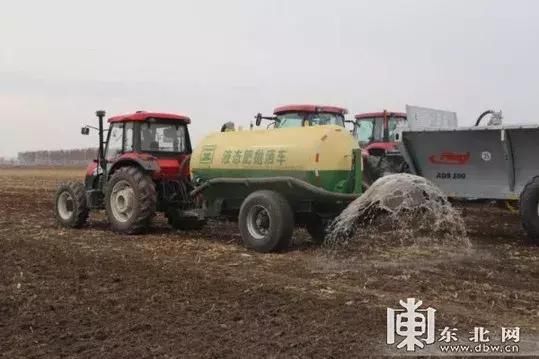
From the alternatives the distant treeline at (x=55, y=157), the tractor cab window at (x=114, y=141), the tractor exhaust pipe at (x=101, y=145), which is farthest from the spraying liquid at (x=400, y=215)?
the distant treeline at (x=55, y=157)

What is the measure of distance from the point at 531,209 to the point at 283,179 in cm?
344

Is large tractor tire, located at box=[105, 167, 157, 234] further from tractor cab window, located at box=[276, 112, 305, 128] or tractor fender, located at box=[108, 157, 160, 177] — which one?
tractor cab window, located at box=[276, 112, 305, 128]

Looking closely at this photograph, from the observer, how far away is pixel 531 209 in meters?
9.11

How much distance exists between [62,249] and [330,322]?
15.9ft

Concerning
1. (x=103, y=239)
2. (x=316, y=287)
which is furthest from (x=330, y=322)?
(x=103, y=239)

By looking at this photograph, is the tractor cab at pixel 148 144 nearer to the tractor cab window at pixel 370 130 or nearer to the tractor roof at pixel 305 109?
the tractor roof at pixel 305 109

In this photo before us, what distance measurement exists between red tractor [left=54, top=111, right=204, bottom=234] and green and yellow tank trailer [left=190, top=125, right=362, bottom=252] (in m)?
1.09

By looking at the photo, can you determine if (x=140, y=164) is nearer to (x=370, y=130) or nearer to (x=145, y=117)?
(x=145, y=117)

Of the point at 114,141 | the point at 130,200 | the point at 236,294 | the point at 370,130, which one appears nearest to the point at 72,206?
the point at 114,141

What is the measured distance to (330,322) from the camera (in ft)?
16.6

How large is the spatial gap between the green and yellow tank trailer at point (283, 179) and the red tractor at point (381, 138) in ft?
8.81

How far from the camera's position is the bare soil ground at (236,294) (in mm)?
4715

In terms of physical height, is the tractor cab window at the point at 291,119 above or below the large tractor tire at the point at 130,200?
above

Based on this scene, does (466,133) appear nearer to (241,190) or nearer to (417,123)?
(417,123)
